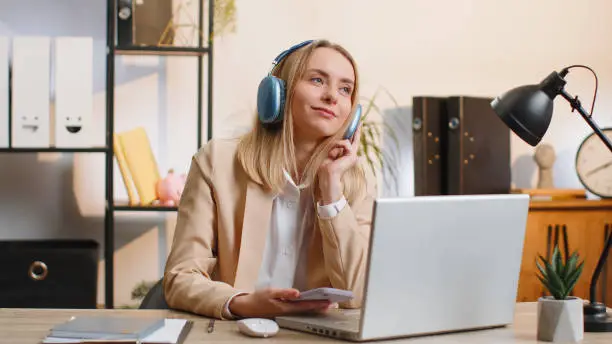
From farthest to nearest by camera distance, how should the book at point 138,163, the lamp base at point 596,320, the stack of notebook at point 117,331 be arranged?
1. the book at point 138,163
2. the lamp base at point 596,320
3. the stack of notebook at point 117,331

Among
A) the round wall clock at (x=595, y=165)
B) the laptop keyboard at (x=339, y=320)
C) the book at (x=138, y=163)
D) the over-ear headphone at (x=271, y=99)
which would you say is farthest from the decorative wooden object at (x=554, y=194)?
the laptop keyboard at (x=339, y=320)

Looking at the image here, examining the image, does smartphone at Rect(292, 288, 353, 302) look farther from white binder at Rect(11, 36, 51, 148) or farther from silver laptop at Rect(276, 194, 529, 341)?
white binder at Rect(11, 36, 51, 148)

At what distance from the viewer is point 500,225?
57.4 inches

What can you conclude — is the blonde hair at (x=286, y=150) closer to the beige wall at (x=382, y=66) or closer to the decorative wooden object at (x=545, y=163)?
the beige wall at (x=382, y=66)

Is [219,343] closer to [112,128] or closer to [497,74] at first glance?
[112,128]

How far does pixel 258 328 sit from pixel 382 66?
2.49 m

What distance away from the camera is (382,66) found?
377 cm

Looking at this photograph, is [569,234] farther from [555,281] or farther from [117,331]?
[117,331]

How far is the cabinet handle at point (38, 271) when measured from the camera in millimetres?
3113

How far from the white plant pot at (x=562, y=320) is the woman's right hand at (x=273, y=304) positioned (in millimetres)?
383

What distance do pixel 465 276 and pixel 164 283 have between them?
0.71 metres

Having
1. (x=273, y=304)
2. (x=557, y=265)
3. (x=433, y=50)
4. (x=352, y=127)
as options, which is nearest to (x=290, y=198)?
(x=352, y=127)

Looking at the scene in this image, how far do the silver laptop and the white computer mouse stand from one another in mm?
76

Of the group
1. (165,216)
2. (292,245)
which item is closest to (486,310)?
(292,245)
